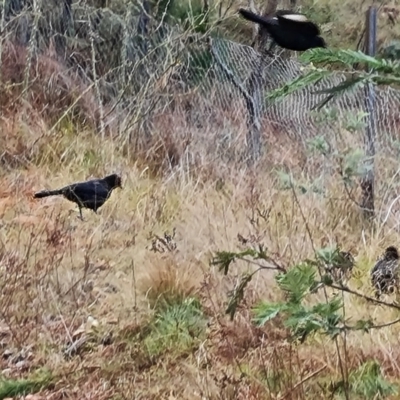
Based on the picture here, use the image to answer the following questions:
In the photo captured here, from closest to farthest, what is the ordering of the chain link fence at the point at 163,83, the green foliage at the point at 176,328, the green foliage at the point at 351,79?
1. the green foliage at the point at 351,79
2. the green foliage at the point at 176,328
3. the chain link fence at the point at 163,83

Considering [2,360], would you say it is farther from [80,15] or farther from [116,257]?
[80,15]

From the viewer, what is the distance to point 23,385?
311 centimetres

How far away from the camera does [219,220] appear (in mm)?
4582

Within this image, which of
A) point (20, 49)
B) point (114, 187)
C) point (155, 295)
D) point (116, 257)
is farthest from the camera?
point (20, 49)

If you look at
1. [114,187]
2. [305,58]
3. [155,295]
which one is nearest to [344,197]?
[114,187]

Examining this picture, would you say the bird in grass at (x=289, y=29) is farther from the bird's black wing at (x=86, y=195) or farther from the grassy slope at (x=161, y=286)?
the bird's black wing at (x=86, y=195)

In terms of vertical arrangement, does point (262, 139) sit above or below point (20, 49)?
above

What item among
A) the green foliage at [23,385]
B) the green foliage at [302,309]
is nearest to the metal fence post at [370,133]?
the green foliage at [23,385]

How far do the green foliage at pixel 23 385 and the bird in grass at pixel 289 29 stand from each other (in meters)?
2.31

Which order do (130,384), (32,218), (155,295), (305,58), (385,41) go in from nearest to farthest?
(305,58)
(130,384)
(155,295)
(32,218)
(385,41)

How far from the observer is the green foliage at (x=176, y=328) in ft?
11.1

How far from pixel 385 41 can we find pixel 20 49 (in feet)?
20.2

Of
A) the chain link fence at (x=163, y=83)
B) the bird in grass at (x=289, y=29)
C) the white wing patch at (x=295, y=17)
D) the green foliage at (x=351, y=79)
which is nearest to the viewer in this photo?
the green foliage at (x=351, y=79)

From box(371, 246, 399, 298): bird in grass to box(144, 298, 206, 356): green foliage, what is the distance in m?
0.81
